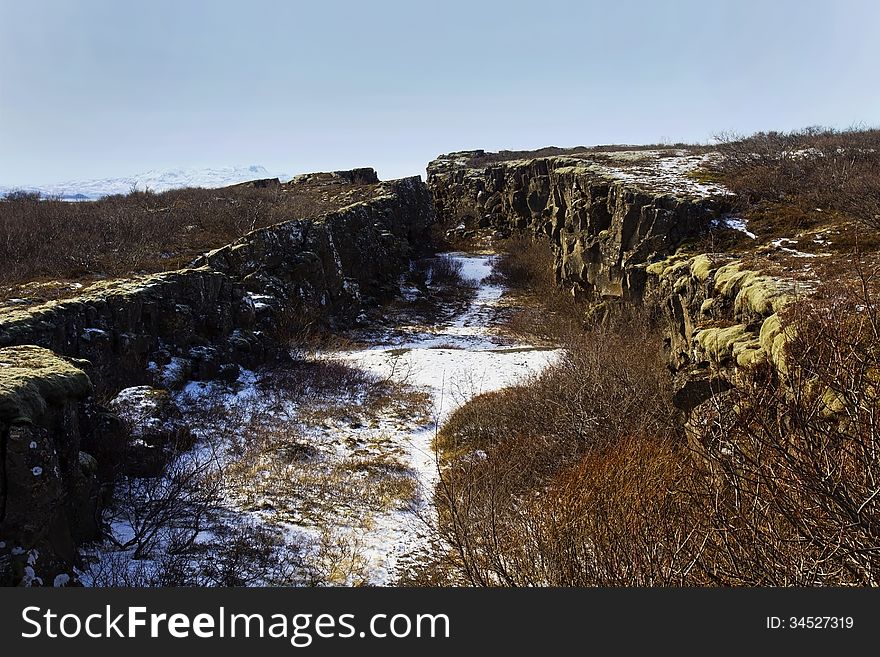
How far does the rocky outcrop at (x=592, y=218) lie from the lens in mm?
16234

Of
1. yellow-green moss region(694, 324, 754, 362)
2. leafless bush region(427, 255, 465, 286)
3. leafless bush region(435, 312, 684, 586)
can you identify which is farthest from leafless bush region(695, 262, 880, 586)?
leafless bush region(427, 255, 465, 286)

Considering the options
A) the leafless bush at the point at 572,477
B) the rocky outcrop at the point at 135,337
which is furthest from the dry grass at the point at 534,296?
the rocky outcrop at the point at 135,337

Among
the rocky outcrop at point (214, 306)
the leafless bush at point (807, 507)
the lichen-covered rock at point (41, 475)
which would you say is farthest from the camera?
the rocky outcrop at point (214, 306)

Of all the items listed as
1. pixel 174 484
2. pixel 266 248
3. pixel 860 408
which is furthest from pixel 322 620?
pixel 266 248

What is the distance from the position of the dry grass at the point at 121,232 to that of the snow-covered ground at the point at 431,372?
6.17 meters

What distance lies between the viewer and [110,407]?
8.12m

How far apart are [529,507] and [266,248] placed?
1308cm

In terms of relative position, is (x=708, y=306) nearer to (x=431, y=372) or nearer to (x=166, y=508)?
(x=431, y=372)

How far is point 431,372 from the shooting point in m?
14.4

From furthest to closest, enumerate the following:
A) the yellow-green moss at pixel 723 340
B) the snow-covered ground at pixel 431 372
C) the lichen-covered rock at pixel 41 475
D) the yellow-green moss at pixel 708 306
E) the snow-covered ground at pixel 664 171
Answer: the snow-covered ground at pixel 664 171 < the yellow-green moss at pixel 708 306 < the yellow-green moss at pixel 723 340 < the snow-covered ground at pixel 431 372 < the lichen-covered rock at pixel 41 475

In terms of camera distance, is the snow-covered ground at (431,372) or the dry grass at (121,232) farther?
the dry grass at (121,232)

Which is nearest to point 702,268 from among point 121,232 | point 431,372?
point 431,372

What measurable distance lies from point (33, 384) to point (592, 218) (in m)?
19.3

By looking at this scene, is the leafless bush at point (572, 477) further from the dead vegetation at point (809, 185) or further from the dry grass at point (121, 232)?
the dry grass at point (121, 232)
